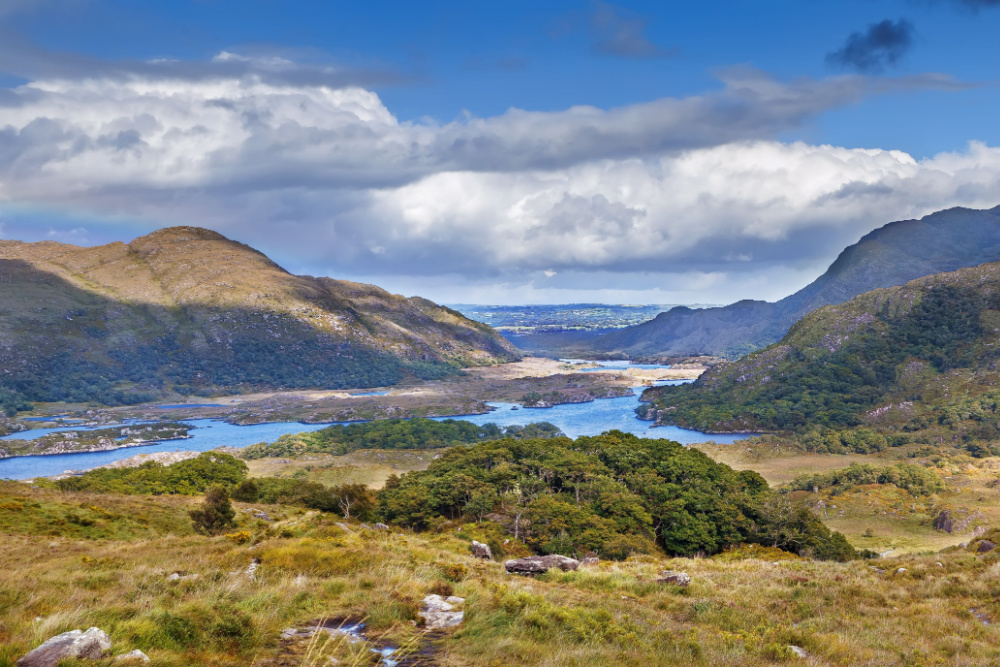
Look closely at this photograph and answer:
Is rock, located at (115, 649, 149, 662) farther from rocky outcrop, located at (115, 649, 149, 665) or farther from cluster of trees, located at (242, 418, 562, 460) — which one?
cluster of trees, located at (242, 418, 562, 460)

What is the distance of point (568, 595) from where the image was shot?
64.0 feet

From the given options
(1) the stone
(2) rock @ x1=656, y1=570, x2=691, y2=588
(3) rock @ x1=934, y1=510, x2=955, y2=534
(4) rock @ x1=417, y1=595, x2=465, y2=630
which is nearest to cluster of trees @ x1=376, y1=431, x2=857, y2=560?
(2) rock @ x1=656, y1=570, x2=691, y2=588

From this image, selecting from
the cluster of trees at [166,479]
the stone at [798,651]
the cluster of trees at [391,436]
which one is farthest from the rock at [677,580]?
the cluster of trees at [391,436]

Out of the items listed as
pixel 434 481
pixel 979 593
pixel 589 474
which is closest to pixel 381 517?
pixel 434 481

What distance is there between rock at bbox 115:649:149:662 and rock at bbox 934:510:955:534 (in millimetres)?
91722

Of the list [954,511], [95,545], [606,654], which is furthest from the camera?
[954,511]

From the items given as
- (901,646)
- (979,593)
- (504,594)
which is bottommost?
(979,593)

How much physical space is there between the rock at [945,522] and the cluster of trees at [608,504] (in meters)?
27.3

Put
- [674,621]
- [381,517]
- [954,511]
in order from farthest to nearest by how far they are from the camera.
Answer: [954,511] → [381,517] → [674,621]

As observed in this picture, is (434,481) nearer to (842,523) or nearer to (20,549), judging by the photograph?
(20,549)

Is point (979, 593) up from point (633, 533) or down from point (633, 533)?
up

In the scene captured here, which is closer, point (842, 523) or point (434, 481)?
point (434, 481)

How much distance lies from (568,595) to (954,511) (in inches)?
3404

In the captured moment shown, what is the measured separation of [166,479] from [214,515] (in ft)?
139
